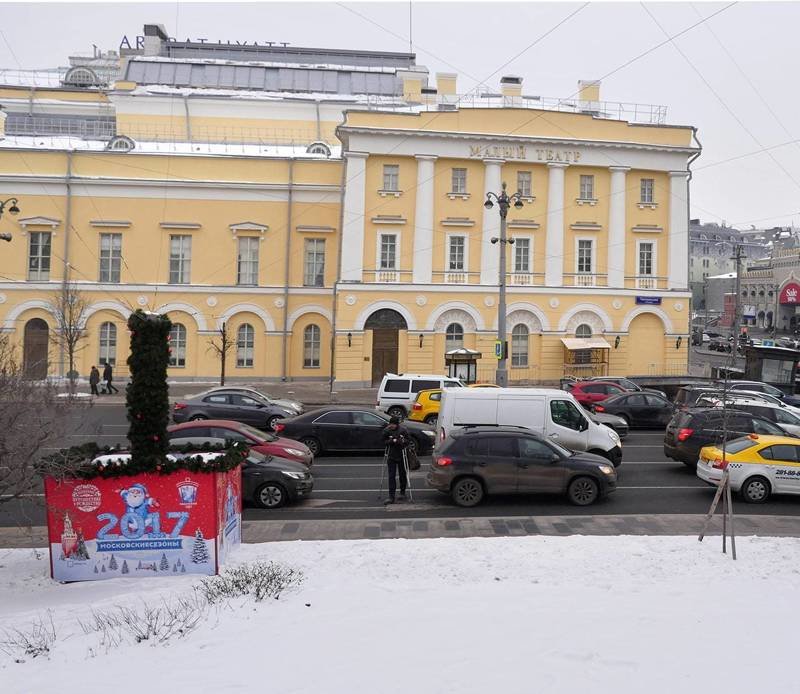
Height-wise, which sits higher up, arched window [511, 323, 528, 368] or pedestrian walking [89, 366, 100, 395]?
arched window [511, 323, 528, 368]

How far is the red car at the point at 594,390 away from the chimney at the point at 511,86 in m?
26.0

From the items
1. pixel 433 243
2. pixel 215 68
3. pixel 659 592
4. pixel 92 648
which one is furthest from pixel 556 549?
pixel 215 68

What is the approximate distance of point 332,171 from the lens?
40.9m

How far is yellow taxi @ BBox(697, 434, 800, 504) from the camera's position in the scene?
49.1ft

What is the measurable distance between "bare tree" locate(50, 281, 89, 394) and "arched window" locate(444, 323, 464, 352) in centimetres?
1728

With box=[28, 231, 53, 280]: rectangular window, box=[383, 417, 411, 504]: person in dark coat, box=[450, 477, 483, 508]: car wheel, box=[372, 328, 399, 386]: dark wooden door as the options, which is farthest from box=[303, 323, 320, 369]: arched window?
box=[450, 477, 483, 508]: car wheel

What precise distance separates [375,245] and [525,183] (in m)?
8.17

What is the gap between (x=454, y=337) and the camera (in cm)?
3828

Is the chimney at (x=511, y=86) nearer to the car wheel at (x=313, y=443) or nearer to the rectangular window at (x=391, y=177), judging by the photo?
the rectangular window at (x=391, y=177)

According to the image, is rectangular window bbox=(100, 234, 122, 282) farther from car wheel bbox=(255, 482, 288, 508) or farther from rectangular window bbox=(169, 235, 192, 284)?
car wheel bbox=(255, 482, 288, 508)

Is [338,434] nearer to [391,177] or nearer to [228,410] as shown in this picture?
[228,410]

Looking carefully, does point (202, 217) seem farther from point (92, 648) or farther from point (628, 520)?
point (92, 648)

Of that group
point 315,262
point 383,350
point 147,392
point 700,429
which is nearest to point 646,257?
point 383,350

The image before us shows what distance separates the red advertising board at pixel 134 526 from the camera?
33.4 feet
